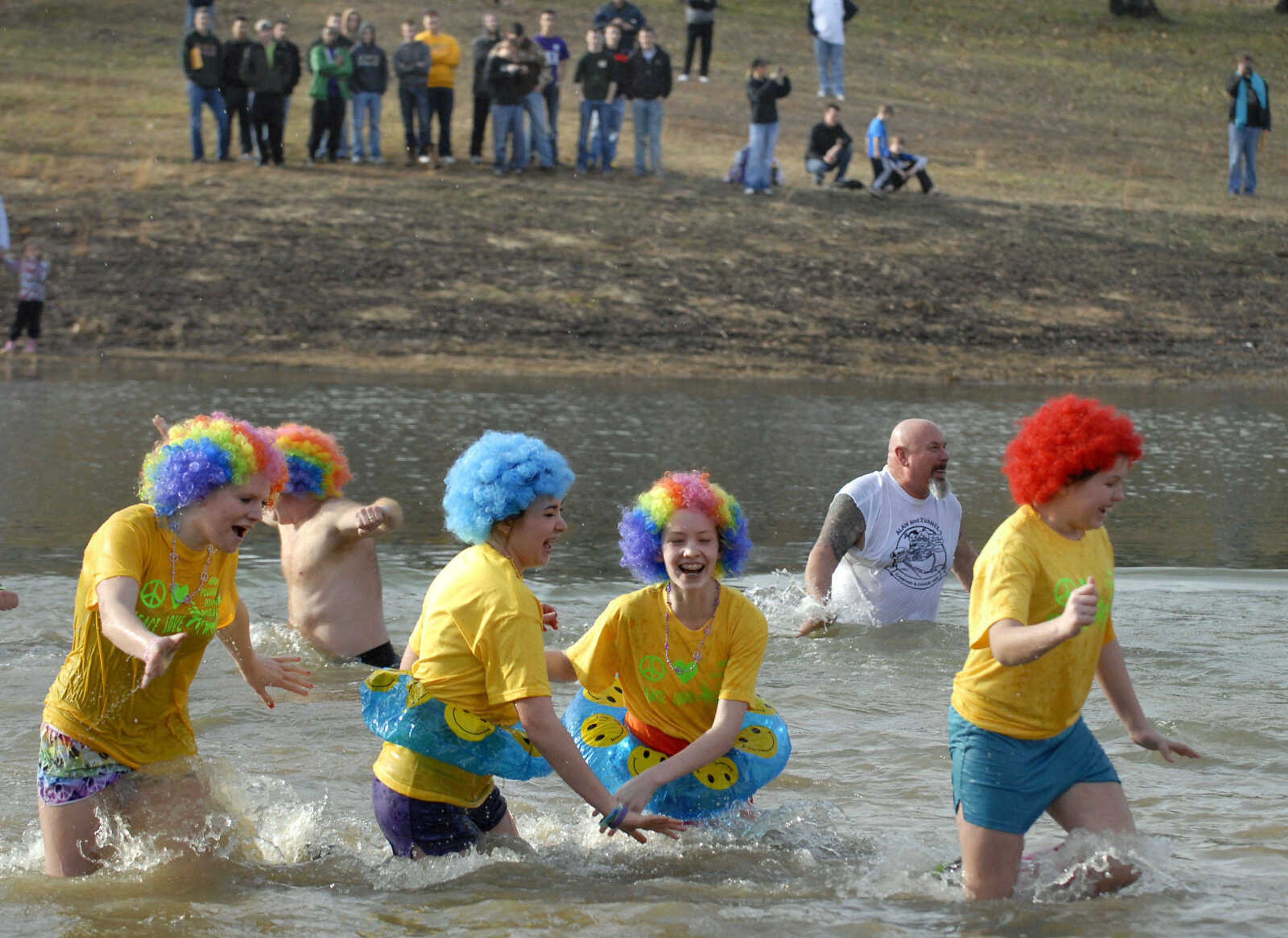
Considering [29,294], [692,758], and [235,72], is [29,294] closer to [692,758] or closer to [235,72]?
[235,72]

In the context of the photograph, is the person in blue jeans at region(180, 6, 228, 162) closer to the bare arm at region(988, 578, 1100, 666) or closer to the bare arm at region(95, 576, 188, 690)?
the bare arm at region(95, 576, 188, 690)

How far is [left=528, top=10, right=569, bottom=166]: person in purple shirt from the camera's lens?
77.6 ft

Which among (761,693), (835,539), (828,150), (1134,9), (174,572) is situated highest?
(1134,9)

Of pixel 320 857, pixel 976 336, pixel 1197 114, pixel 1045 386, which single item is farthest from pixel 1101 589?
pixel 1197 114

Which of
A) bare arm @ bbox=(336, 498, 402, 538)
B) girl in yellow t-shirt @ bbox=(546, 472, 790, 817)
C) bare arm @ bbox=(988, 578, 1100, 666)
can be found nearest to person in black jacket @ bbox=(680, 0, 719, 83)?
bare arm @ bbox=(336, 498, 402, 538)

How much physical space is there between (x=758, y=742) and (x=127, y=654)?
1.94 meters

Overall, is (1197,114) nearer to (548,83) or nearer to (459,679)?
(548,83)

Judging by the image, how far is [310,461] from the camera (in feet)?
23.9

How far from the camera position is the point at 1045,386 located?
19.4 metres

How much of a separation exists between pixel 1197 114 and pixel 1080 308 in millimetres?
14422

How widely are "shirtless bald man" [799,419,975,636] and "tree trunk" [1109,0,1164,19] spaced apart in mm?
36515

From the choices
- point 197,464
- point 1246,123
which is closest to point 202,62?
point 1246,123

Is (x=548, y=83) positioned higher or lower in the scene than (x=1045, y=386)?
higher

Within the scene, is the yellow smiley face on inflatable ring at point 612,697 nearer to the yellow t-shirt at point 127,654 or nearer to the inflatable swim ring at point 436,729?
the inflatable swim ring at point 436,729
